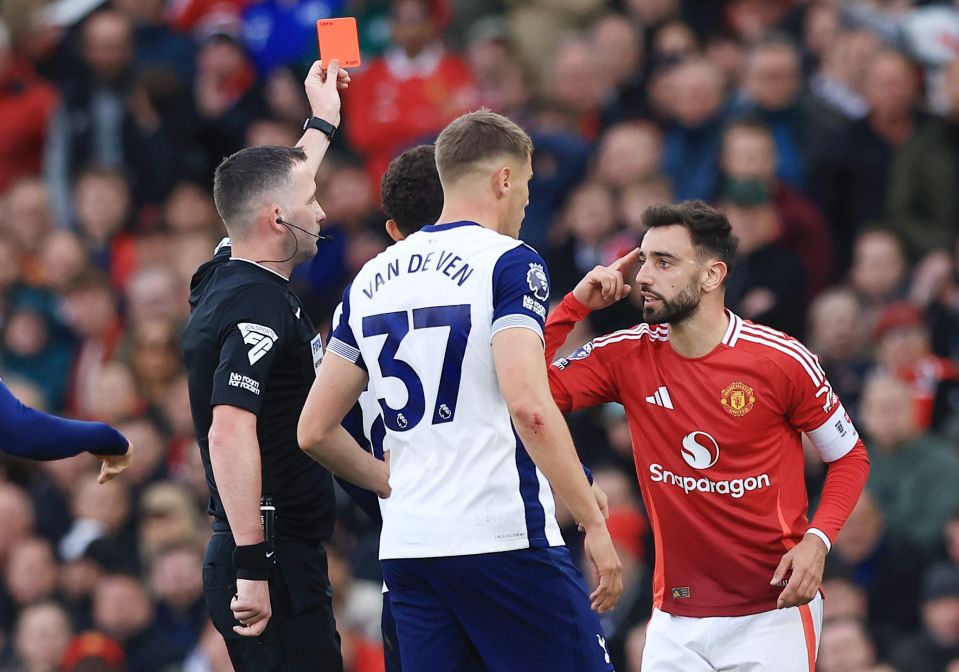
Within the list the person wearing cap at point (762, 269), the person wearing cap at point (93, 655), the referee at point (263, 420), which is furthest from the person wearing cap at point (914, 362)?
the person wearing cap at point (93, 655)

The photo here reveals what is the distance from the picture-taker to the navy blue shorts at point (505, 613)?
522cm

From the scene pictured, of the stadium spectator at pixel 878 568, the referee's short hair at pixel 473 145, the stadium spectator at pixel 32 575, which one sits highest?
the referee's short hair at pixel 473 145

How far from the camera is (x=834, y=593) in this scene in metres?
8.53

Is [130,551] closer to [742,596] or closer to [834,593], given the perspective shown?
[834,593]

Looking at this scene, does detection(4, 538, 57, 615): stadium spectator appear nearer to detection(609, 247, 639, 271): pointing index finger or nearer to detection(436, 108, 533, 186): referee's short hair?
detection(609, 247, 639, 271): pointing index finger

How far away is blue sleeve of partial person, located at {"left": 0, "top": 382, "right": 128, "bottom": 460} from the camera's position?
Answer: 5875mm

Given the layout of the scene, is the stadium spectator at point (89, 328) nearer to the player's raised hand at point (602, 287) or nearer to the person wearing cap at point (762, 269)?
the person wearing cap at point (762, 269)

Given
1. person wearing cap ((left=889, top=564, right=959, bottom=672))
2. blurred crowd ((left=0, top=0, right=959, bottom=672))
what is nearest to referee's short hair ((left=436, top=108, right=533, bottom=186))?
blurred crowd ((left=0, top=0, right=959, bottom=672))

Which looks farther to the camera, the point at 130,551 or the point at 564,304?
the point at 130,551

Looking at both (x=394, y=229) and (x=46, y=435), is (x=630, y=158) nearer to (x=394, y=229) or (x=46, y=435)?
(x=394, y=229)

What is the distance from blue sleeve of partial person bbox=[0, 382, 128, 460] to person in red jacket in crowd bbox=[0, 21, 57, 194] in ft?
25.6

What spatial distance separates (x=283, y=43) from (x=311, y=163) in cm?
706

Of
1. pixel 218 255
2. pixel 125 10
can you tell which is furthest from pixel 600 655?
pixel 125 10

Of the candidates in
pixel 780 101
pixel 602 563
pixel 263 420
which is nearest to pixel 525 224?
pixel 780 101
